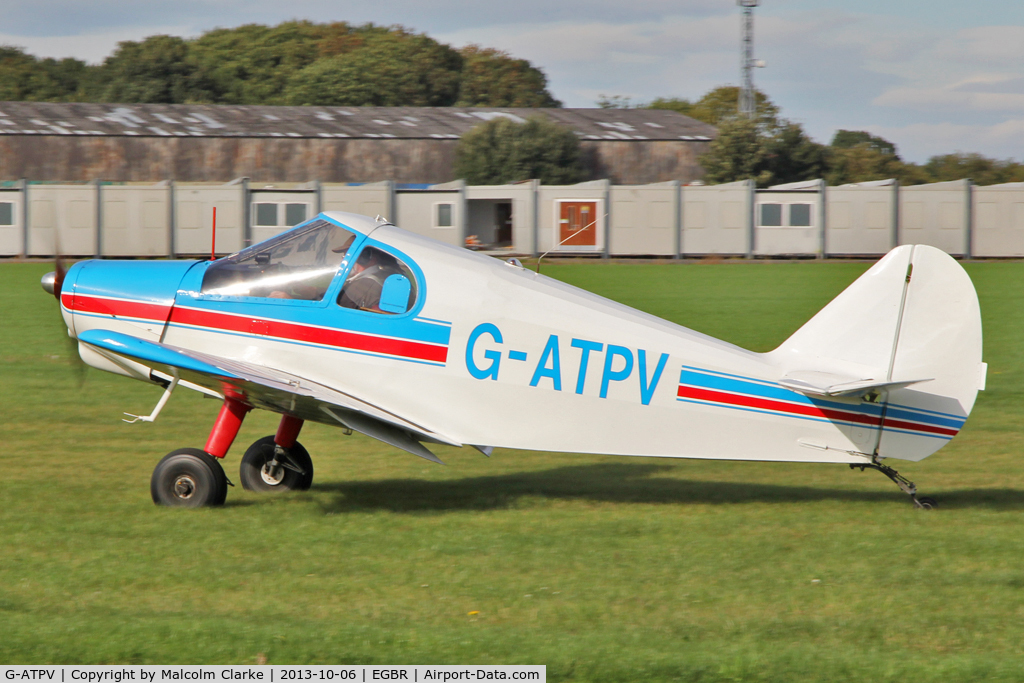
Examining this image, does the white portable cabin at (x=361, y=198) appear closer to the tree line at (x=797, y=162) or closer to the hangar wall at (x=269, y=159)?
the hangar wall at (x=269, y=159)

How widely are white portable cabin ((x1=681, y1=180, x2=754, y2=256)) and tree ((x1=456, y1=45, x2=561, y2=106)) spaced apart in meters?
57.6

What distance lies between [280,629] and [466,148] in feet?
168

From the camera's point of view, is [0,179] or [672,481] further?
[0,179]

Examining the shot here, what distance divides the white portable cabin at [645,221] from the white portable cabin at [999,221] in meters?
11.8

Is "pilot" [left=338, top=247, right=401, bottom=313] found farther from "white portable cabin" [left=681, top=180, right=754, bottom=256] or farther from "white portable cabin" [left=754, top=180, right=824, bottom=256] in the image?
"white portable cabin" [left=754, top=180, right=824, bottom=256]

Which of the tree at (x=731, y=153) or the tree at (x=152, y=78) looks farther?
the tree at (x=152, y=78)

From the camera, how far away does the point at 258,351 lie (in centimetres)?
754

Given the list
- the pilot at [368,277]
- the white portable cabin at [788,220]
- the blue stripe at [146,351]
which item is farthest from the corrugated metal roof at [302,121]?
the blue stripe at [146,351]

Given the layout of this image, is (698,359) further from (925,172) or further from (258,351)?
(925,172)

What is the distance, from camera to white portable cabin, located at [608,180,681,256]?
38.8 m

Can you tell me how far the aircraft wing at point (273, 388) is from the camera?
679 centimetres

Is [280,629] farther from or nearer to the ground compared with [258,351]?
nearer to the ground

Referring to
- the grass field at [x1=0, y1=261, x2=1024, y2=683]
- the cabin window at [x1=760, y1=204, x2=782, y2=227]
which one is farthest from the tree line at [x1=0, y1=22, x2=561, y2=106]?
the grass field at [x1=0, y1=261, x2=1024, y2=683]

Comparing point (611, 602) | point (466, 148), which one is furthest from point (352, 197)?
point (611, 602)
